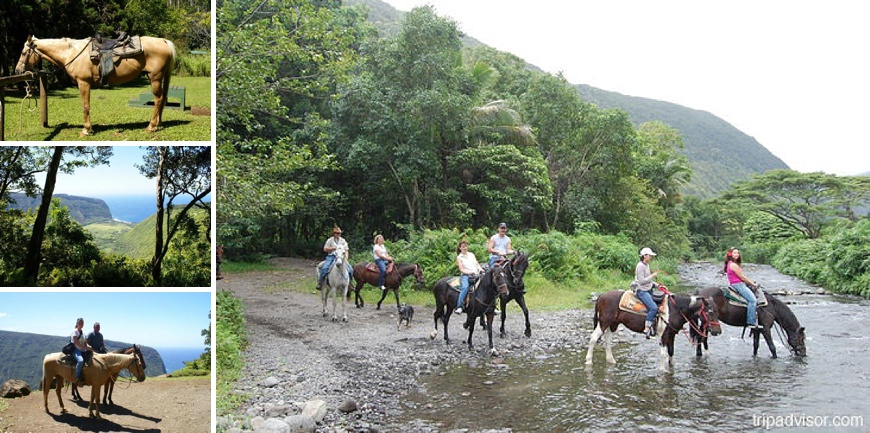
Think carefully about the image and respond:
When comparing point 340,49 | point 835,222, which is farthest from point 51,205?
point 835,222

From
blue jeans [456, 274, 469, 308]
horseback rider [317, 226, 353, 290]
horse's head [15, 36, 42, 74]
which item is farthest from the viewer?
horseback rider [317, 226, 353, 290]

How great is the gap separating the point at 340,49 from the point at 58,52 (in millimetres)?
6169

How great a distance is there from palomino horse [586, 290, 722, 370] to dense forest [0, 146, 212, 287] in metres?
6.59

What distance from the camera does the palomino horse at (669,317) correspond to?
26.5ft

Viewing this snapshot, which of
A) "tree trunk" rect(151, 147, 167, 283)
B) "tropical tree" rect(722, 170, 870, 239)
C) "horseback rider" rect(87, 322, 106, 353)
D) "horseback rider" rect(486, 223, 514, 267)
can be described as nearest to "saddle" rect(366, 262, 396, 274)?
"horseback rider" rect(486, 223, 514, 267)

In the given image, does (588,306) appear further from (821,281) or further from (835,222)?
(835,222)

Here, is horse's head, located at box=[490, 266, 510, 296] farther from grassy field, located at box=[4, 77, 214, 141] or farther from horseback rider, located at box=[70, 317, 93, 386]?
horseback rider, located at box=[70, 317, 93, 386]

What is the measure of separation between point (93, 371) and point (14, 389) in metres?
0.57

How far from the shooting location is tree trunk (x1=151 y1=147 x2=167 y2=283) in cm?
277

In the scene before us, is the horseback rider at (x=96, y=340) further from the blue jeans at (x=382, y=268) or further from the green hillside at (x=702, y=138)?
the green hillside at (x=702, y=138)

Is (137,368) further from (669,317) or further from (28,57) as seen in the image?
(669,317)

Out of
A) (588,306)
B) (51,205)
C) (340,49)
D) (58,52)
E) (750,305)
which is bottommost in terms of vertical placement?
(588,306)

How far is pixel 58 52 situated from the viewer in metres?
3.02

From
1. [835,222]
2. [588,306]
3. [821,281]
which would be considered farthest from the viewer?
[835,222]
